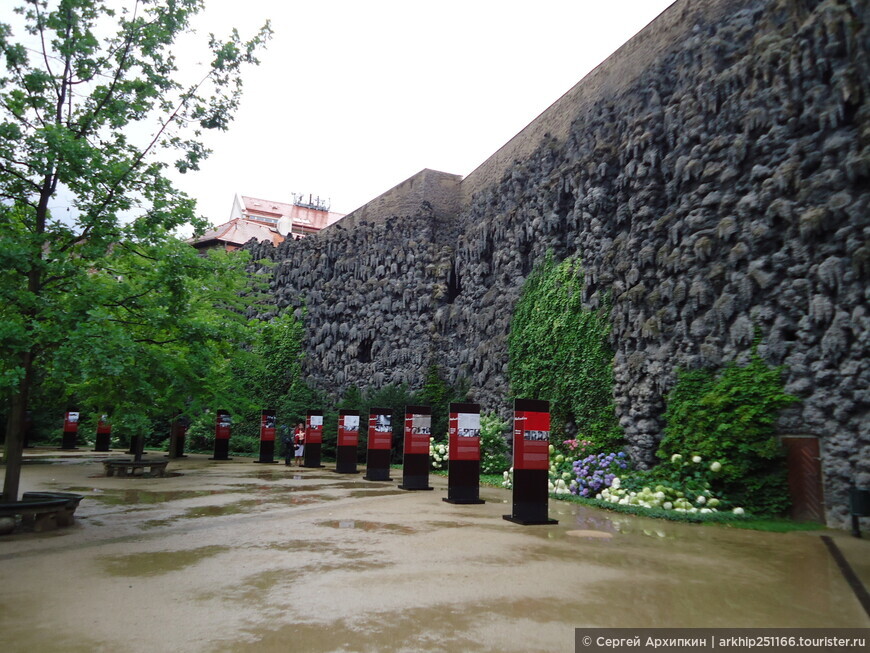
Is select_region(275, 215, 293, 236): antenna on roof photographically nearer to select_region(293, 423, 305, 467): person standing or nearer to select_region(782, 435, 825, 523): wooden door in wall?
select_region(293, 423, 305, 467): person standing

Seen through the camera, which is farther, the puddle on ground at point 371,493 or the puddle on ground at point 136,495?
the puddle on ground at point 371,493

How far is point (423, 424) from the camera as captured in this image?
12.6 metres

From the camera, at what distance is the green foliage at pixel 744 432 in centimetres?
913

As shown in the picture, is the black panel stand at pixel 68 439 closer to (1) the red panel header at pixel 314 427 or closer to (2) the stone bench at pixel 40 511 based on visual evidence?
(1) the red panel header at pixel 314 427

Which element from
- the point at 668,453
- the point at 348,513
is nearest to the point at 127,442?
the point at 348,513

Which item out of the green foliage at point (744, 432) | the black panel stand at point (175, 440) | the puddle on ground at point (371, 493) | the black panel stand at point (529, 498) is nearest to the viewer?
the black panel stand at point (529, 498)

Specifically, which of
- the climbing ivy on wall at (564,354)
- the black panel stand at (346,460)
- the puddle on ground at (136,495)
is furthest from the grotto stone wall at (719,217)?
the puddle on ground at (136,495)

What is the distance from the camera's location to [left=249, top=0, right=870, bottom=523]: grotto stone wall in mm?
8547

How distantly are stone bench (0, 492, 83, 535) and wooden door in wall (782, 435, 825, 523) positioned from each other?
33.4 ft

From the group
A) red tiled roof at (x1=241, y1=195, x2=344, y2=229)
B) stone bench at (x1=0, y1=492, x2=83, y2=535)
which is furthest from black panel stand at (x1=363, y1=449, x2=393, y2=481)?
red tiled roof at (x1=241, y1=195, x2=344, y2=229)

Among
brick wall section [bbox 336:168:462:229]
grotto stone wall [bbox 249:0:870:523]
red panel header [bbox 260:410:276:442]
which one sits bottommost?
red panel header [bbox 260:410:276:442]

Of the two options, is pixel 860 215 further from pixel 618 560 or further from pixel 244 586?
pixel 244 586

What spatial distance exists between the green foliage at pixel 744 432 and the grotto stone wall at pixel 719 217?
0.26 metres

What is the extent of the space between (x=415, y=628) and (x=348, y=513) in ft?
17.4
